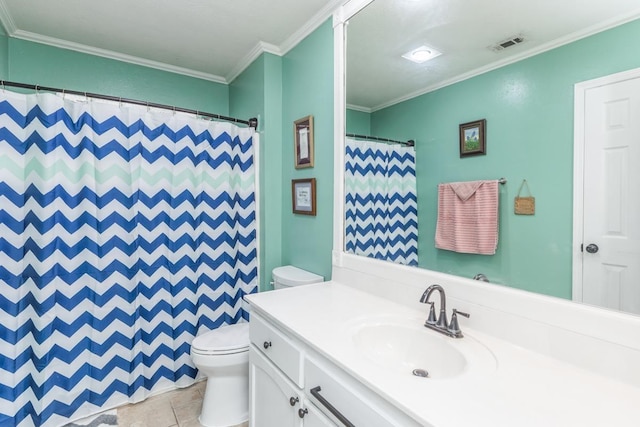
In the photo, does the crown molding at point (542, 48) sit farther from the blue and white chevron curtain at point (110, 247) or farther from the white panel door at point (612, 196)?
the blue and white chevron curtain at point (110, 247)

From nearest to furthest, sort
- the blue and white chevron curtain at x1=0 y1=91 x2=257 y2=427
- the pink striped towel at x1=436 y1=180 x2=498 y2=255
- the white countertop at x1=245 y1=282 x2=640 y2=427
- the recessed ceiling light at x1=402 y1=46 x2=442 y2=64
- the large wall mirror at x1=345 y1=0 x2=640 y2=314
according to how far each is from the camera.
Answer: the white countertop at x1=245 y1=282 x2=640 y2=427 < the large wall mirror at x1=345 y1=0 x2=640 y2=314 < the pink striped towel at x1=436 y1=180 x2=498 y2=255 < the recessed ceiling light at x1=402 y1=46 x2=442 y2=64 < the blue and white chevron curtain at x1=0 y1=91 x2=257 y2=427

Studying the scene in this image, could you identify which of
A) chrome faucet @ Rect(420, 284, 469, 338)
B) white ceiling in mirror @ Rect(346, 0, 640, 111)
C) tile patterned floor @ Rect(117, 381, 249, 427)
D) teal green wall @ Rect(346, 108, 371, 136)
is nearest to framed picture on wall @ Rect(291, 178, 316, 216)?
teal green wall @ Rect(346, 108, 371, 136)

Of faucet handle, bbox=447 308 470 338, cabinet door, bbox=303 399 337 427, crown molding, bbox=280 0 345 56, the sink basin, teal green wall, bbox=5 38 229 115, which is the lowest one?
cabinet door, bbox=303 399 337 427

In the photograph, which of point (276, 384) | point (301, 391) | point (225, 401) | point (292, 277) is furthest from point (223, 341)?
point (301, 391)

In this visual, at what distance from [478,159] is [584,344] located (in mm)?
670

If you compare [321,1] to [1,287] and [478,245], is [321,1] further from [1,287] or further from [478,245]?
[1,287]

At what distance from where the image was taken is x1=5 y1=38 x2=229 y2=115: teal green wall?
7.59ft

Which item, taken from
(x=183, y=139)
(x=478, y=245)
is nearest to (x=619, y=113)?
(x=478, y=245)

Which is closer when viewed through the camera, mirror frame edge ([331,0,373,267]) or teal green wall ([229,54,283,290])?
mirror frame edge ([331,0,373,267])

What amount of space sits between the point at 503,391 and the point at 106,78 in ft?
10.5

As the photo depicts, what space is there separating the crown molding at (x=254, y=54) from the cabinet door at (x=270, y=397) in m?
2.06

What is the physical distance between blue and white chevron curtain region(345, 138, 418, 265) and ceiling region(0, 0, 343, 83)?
3.07 ft

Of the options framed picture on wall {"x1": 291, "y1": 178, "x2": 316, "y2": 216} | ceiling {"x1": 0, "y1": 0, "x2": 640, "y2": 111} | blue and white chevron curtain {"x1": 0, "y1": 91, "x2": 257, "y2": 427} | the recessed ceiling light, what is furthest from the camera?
framed picture on wall {"x1": 291, "y1": 178, "x2": 316, "y2": 216}

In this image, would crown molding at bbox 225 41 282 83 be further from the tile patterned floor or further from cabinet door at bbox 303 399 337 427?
the tile patterned floor
